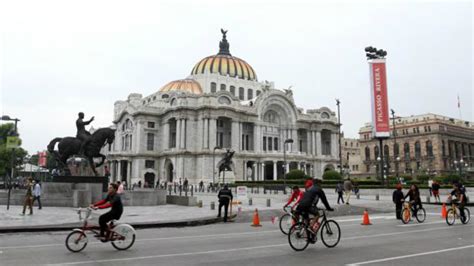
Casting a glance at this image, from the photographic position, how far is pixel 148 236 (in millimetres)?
13594

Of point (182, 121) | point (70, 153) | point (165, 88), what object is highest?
point (165, 88)

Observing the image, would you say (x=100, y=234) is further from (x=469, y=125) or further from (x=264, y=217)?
(x=469, y=125)

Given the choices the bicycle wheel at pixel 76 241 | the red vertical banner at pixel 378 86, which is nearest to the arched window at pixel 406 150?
the red vertical banner at pixel 378 86

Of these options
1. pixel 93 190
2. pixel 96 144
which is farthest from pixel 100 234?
pixel 96 144

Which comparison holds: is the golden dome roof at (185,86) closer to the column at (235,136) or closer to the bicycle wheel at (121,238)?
the column at (235,136)

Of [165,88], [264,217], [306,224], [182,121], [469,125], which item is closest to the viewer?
[306,224]

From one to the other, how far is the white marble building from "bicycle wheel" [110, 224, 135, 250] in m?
58.1

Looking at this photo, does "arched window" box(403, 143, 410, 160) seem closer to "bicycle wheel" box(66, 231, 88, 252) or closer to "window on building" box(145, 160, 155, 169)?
"window on building" box(145, 160, 155, 169)

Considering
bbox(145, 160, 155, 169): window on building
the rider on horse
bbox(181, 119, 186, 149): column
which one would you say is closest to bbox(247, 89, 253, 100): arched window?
bbox(181, 119, 186, 149): column

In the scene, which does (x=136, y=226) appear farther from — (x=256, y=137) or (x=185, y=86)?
(x=185, y=86)

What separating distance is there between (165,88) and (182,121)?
15.9 meters

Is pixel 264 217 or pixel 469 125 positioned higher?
pixel 469 125

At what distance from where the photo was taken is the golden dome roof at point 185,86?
82.6m

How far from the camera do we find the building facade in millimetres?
95438
